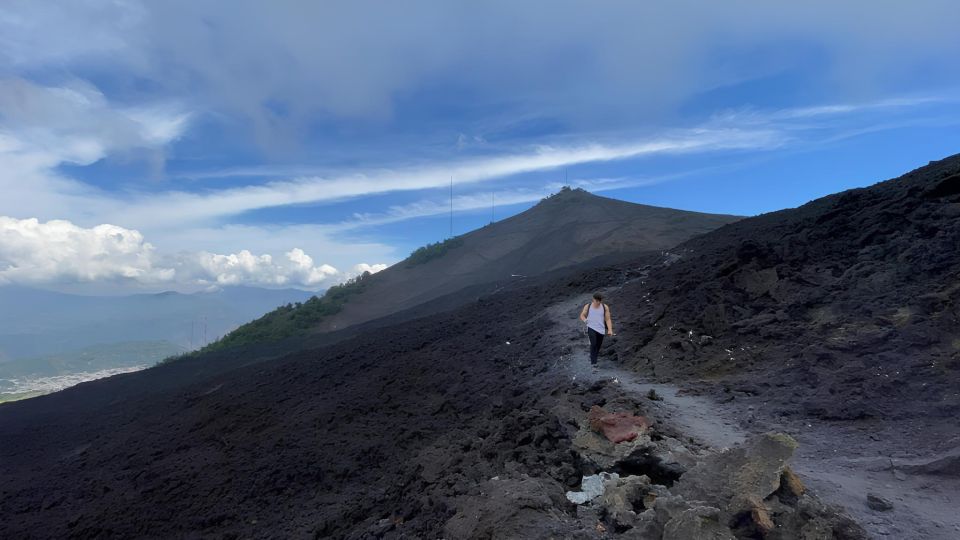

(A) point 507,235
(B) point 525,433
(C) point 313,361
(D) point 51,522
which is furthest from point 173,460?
(A) point 507,235

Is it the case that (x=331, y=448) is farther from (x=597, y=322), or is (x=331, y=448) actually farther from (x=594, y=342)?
(x=597, y=322)

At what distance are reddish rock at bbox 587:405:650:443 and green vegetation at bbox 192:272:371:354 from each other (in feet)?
104

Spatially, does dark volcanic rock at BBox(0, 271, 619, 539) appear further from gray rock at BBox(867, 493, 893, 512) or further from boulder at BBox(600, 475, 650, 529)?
gray rock at BBox(867, 493, 893, 512)

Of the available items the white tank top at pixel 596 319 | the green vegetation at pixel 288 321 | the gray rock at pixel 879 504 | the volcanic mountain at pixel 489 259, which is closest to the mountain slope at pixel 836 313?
the white tank top at pixel 596 319

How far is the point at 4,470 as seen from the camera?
14.8 m

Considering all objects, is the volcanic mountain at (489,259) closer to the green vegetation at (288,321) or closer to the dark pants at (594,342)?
the green vegetation at (288,321)

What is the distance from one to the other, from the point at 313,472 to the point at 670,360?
21.3 ft

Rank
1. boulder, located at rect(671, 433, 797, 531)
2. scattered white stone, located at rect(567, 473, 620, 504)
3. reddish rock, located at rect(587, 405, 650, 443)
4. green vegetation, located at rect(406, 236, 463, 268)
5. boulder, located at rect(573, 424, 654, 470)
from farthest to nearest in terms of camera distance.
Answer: green vegetation, located at rect(406, 236, 463, 268)
reddish rock, located at rect(587, 405, 650, 443)
boulder, located at rect(573, 424, 654, 470)
scattered white stone, located at rect(567, 473, 620, 504)
boulder, located at rect(671, 433, 797, 531)

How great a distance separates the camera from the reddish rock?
4.75 metres

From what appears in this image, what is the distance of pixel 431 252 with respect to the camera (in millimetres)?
51906

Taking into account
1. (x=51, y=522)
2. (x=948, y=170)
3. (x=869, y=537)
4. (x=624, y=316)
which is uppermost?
(x=948, y=170)

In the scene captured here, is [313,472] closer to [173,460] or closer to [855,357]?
[173,460]

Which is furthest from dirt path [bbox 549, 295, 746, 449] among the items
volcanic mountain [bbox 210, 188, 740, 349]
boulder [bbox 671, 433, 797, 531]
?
volcanic mountain [bbox 210, 188, 740, 349]

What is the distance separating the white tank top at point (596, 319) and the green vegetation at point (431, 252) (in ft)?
138
